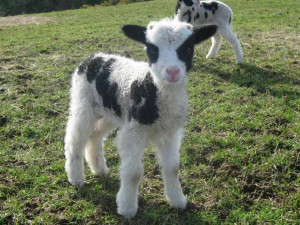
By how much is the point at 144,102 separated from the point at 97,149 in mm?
1323

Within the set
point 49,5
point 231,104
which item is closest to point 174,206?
point 231,104

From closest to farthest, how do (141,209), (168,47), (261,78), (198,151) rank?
(168,47), (141,209), (198,151), (261,78)

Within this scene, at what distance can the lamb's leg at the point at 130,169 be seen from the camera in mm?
3383

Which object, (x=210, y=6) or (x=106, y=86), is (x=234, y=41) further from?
(x=106, y=86)

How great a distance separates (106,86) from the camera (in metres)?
3.80

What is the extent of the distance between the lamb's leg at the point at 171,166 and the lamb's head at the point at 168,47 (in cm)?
76

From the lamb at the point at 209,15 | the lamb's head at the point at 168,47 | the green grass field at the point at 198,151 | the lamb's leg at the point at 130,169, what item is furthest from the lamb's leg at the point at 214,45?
the lamb's leg at the point at 130,169

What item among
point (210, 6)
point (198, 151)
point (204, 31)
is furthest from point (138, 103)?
point (210, 6)

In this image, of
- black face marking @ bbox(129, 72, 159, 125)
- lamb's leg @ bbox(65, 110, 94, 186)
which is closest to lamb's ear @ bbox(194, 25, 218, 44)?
black face marking @ bbox(129, 72, 159, 125)

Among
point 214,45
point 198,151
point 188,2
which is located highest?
point 188,2

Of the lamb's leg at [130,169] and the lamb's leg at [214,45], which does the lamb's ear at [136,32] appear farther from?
the lamb's leg at [214,45]

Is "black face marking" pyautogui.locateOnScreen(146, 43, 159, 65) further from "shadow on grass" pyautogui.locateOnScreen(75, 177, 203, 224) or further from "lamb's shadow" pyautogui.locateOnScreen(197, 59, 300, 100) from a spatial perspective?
"lamb's shadow" pyautogui.locateOnScreen(197, 59, 300, 100)

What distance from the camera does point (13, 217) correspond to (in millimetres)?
3598

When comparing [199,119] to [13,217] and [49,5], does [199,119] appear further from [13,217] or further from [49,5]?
[49,5]
